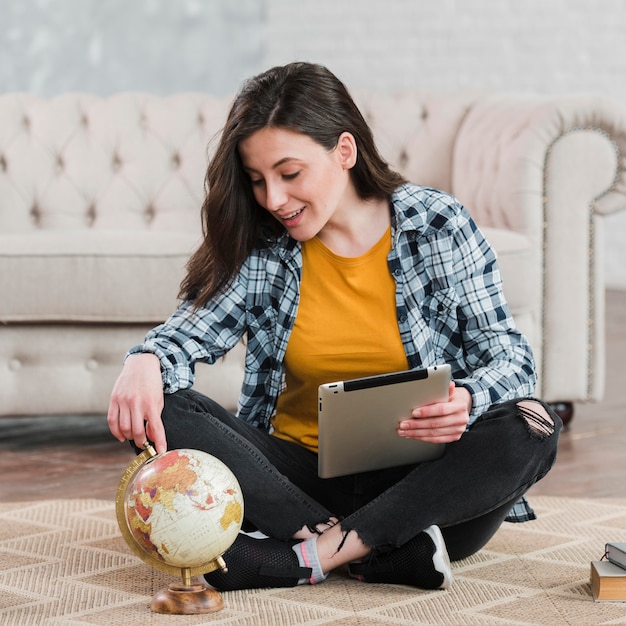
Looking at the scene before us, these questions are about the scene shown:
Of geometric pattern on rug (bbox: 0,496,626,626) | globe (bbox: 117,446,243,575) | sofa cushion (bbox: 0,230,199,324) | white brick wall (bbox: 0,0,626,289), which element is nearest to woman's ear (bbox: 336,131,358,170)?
globe (bbox: 117,446,243,575)

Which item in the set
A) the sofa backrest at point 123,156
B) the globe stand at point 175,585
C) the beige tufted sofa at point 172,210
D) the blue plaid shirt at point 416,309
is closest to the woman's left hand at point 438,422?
the blue plaid shirt at point 416,309

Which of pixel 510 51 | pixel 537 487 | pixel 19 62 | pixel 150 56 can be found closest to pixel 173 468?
pixel 537 487

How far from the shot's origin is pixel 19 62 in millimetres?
4785

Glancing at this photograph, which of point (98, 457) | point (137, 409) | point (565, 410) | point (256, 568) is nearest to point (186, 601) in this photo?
point (256, 568)

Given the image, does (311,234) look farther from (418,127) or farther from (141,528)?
(418,127)

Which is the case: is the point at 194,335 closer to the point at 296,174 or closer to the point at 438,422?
the point at 296,174

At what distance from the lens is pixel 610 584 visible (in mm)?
1516

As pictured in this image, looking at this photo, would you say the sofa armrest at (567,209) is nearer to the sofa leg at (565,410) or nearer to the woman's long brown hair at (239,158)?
the sofa leg at (565,410)

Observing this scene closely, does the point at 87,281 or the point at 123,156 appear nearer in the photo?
the point at 87,281

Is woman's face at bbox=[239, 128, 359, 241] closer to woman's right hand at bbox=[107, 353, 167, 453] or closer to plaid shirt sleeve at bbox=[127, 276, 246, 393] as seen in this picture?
plaid shirt sleeve at bbox=[127, 276, 246, 393]

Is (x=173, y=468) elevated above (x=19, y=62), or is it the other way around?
(x=19, y=62)

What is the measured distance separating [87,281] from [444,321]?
3.62ft

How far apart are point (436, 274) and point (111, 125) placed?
1756 millimetres

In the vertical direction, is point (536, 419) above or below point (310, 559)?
above
